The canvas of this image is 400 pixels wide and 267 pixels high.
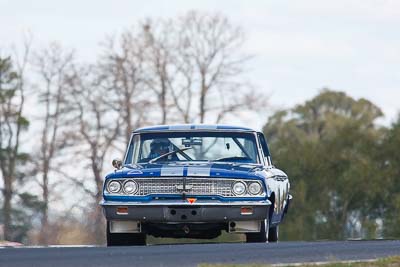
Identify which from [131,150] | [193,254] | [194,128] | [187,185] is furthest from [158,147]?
[193,254]

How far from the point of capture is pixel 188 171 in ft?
66.6

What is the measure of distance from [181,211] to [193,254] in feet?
12.0

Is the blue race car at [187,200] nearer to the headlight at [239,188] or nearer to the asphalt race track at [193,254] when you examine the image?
the headlight at [239,188]

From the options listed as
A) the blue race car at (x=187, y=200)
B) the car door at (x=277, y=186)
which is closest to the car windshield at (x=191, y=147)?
the blue race car at (x=187, y=200)

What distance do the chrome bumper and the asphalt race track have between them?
1928 millimetres

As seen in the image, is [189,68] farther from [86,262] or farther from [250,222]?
[86,262]

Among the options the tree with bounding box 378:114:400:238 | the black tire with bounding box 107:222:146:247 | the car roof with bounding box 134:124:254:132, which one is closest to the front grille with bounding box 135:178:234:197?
the black tire with bounding box 107:222:146:247

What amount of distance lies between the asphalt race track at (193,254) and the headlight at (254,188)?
208cm

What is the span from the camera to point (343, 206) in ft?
235

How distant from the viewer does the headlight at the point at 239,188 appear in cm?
2033

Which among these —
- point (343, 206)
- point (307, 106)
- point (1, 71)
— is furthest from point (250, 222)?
point (307, 106)

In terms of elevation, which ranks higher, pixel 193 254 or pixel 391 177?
pixel 193 254

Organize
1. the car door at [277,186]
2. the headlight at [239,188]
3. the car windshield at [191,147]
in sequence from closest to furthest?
the headlight at [239,188] → the car door at [277,186] → the car windshield at [191,147]

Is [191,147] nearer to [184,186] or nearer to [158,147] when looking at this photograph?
[158,147]
